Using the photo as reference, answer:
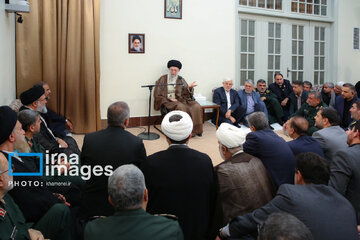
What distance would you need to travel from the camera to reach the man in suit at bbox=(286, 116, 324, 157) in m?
2.68

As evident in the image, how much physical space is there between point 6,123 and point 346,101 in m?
4.86

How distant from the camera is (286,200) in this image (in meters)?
1.63

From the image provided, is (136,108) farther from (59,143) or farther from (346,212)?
(346,212)

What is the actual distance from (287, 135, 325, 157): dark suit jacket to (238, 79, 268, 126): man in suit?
145 inches

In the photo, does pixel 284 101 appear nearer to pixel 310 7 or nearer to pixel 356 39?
pixel 310 7

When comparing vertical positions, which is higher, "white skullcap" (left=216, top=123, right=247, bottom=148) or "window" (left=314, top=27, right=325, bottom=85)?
"window" (left=314, top=27, right=325, bottom=85)

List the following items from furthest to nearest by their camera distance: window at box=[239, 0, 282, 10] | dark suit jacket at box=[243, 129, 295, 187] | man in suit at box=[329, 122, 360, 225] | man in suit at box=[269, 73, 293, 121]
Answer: window at box=[239, 0, 282, 10] < man in suit at box=[269, 73, 293, 121] < dark suit jacket at box=[243, 129, 295, 187] < man in suit at box=[329, 122, 360, 225]

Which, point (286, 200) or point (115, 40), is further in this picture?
point (115, 40)

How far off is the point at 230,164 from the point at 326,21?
284 inches

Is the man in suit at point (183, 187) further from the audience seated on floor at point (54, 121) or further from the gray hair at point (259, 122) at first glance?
the audience seated on floor at point (54, 121)

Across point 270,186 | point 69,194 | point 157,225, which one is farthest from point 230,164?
point 69,194

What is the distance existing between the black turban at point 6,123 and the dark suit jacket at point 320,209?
1.62 m

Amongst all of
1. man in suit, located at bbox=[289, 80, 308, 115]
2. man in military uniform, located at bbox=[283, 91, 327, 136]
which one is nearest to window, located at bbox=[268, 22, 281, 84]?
man in suit, located at bbox=[289, 80, 308, 115]

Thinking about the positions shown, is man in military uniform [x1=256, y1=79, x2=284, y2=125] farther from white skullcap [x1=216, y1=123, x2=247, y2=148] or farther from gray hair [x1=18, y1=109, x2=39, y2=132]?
gray hair [x1=18, y1=109, x2=39, y2=132]
